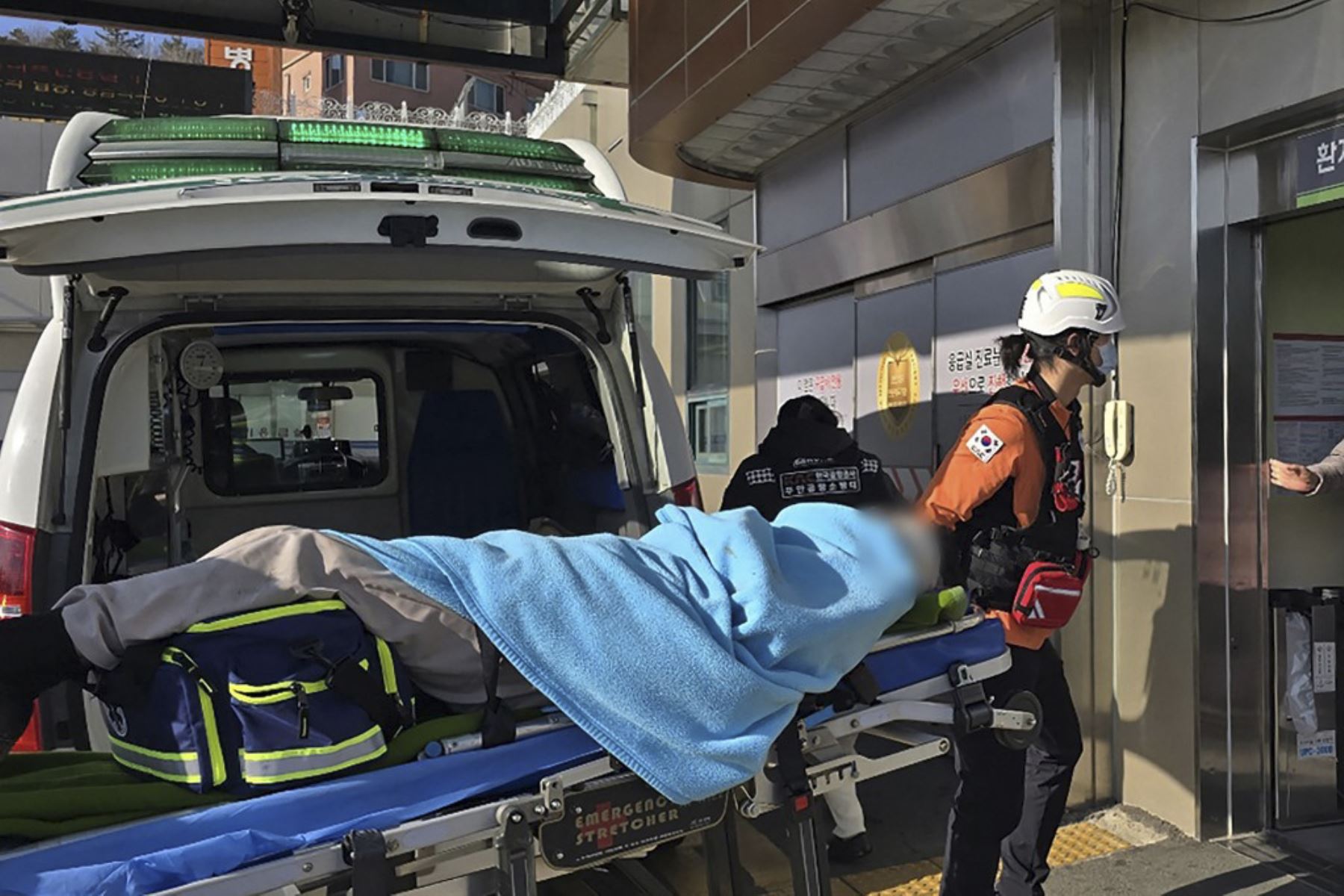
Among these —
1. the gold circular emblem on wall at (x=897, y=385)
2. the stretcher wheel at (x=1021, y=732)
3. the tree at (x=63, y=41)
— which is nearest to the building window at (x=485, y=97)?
the tree at (x=63, y=41)

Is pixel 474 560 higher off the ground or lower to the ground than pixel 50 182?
lower

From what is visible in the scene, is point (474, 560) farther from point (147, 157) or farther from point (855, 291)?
point (855, 291)

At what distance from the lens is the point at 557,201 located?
108 inches

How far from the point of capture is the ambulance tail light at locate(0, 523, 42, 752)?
2.74 m

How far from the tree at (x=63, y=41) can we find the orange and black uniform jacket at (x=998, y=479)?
13.9 meters

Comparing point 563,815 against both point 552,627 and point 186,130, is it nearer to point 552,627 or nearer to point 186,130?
point 552,627

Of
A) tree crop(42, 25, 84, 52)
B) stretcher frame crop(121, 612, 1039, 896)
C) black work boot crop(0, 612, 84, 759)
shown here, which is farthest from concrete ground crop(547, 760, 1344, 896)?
tree crop(42, 25, 84, 52)

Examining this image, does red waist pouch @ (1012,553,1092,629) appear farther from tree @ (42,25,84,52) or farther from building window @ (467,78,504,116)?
building window @ (467,78,504,116)

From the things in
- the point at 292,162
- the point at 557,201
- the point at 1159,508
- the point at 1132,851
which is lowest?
the point at 1132,851

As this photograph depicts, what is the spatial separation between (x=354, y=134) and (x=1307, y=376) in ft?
12.8

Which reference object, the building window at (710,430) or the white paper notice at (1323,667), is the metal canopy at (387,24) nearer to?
the building window at (710,430)

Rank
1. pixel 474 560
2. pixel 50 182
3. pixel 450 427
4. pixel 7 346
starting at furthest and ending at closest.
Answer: pixel 7 346 < pixel 450 427 < pixel 50 182 < pixel 474 560

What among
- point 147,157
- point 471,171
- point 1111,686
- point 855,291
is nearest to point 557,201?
point 471,171

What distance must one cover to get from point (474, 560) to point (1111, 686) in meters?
3.61
